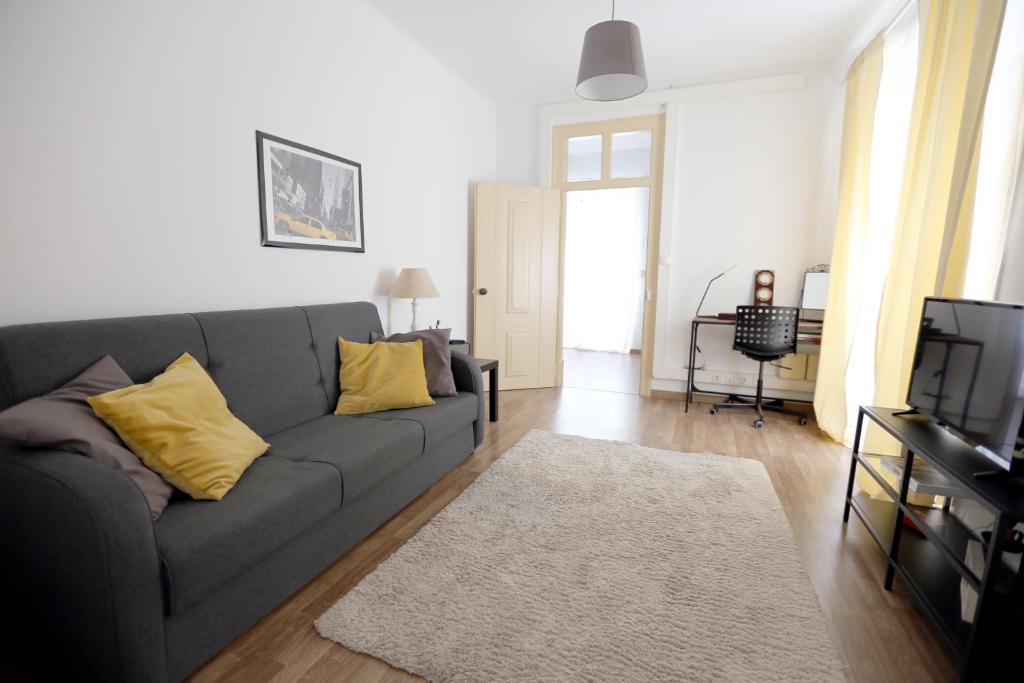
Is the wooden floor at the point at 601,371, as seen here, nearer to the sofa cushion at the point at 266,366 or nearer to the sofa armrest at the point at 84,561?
the sofa cushion at the point at 266,366

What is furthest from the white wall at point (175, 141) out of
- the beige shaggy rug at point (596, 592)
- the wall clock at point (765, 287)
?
the wall clock at point (765, 287)

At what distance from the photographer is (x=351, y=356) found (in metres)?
2.52

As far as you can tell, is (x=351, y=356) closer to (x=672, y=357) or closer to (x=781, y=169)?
(x=672, y=357)

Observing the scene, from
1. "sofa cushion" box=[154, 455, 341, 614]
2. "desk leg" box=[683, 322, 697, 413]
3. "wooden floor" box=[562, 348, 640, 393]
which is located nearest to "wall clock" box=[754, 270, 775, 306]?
"desk leg" box=[683, 322, 697, 413]

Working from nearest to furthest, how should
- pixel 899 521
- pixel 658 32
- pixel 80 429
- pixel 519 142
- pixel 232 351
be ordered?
pixel 80 429 → pixel 899 521 → pixel 232 351 → pixel 658 32 → pixel 519 142

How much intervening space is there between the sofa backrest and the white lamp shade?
15.7 inches

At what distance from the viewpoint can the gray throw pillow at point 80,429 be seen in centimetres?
117

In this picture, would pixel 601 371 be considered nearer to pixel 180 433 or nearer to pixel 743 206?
pixel 743 206

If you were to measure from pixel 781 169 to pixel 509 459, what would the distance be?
3.39 meters

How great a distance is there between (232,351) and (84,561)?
1.05 metres

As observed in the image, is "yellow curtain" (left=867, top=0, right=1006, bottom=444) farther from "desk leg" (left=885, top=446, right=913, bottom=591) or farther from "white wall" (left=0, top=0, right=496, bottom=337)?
"white wall" (left=0, top=0, right=496, bottom=337)

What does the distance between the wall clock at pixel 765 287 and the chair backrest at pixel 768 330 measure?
40 centimetres

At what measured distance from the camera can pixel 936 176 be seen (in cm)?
207

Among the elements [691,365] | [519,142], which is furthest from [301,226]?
[691,365]
